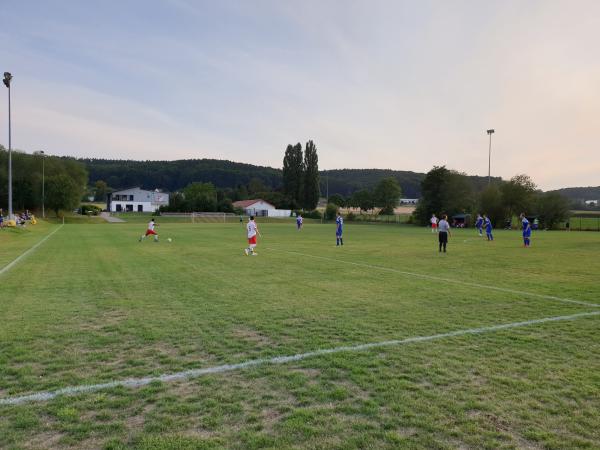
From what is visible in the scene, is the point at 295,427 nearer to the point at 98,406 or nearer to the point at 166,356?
the point at 98,406

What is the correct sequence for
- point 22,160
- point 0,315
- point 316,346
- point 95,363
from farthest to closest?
point 22,160 → point 0,315 → point 316,346 → point 95,363

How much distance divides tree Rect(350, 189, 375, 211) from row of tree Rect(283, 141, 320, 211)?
18286 millimetres

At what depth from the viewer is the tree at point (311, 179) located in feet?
379

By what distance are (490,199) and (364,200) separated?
68247mm

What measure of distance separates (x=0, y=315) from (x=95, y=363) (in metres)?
3.83

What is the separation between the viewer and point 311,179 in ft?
379

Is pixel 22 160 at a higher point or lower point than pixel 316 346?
higher

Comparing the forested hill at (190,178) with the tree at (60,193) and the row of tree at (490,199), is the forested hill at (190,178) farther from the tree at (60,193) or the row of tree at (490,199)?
the row of tree at (490,199)

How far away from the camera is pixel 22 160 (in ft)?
265

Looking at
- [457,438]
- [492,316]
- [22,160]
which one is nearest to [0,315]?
[457,438]

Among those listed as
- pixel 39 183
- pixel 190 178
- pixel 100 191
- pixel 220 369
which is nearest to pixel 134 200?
pixel 100 191

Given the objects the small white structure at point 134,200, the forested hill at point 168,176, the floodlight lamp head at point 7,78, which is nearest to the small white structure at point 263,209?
the small white structure at point 134,200

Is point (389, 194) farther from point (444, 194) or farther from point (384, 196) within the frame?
point (444, 194)

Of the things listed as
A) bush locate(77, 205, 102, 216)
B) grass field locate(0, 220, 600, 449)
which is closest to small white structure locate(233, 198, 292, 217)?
bush locate(77, 205, 102, 216)
